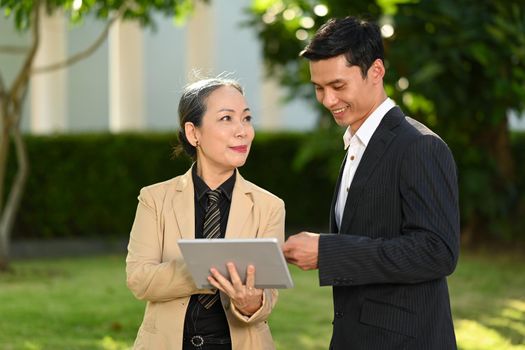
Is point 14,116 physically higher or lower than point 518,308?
higher

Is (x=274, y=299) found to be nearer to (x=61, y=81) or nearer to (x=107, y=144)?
(x=107, y=144)

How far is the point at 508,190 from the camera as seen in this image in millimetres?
13047

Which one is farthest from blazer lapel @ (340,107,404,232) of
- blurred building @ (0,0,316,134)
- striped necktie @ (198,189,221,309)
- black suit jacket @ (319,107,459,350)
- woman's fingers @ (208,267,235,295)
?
blurred building @ (0,0,316,134)

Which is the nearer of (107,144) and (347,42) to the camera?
(347,42)

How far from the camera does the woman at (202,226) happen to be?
354cm

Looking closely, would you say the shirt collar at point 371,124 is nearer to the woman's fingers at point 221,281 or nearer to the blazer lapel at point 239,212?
the blazer lapel at point 239,212

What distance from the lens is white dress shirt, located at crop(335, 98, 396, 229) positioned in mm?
3391

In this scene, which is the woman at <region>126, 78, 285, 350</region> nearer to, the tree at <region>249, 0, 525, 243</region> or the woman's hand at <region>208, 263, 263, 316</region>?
the woman's hand at <region>208, 263, 263, 316</region>

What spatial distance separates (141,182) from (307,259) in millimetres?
11151

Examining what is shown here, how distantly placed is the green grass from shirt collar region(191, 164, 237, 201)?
373cm

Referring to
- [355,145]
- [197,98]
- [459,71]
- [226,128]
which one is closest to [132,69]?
[459,71]

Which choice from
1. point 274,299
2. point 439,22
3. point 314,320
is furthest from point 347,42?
point 439,22

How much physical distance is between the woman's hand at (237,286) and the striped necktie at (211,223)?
0.28 metres

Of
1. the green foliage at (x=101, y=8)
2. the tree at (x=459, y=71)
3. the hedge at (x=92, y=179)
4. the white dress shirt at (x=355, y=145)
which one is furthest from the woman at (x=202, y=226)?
the hedge at (x=92, y=179)
